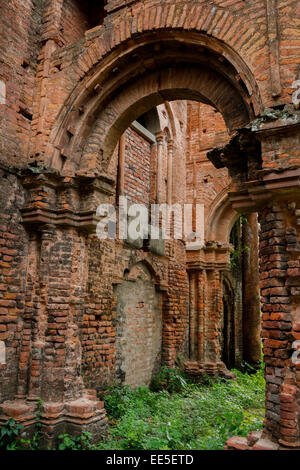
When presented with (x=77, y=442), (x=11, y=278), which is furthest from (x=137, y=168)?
(x=77, y=442)

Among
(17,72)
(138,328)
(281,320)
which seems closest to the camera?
(281,320)

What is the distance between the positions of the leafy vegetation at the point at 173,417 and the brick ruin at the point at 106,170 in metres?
0.23

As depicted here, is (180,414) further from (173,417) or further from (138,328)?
(138,328)

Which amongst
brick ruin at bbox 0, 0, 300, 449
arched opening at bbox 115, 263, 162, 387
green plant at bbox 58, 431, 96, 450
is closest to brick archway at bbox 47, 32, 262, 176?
brick ruin at bbox 0, 0, 300, 449

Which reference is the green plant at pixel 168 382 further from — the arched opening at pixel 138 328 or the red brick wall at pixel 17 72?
the red brick wall at pixel 17 72

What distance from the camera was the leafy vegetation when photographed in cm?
438

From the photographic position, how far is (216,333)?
31.8ft

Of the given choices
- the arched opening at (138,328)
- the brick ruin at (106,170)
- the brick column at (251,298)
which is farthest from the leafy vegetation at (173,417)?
the brick column at (251,298)

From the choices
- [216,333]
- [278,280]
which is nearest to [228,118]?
[278,280]

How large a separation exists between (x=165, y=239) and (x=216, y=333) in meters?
3.09

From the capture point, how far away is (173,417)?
5770 mm

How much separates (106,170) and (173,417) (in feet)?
13.9

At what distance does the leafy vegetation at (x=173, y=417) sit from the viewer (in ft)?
14.4

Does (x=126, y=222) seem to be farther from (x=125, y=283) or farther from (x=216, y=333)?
(x=216, y=333)
